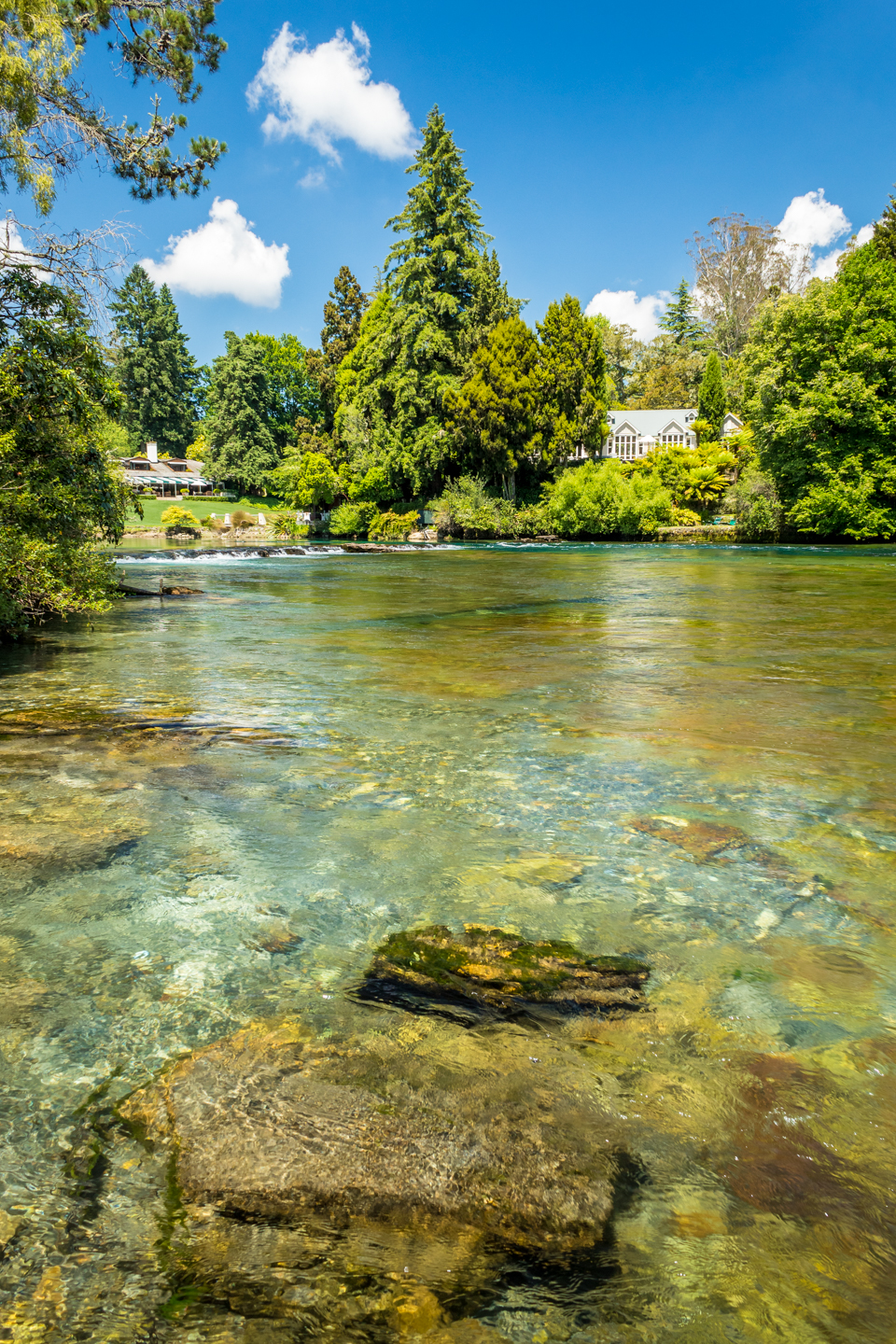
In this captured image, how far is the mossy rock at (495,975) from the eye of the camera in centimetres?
254

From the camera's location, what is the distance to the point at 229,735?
5859mm

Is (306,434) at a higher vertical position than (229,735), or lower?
higher

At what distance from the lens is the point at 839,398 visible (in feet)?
109

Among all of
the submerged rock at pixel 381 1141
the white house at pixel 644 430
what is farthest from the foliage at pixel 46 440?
the white house at pixel 644 430

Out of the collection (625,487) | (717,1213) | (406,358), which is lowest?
(717,1213)

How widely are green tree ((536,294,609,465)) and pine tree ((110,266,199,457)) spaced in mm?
52816

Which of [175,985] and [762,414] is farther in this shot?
[762,414]

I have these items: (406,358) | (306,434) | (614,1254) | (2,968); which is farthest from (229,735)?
(306,434)

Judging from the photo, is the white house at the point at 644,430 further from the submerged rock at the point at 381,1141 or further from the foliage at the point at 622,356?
the submerged rock at the point at 381,1141

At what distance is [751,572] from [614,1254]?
22045mm

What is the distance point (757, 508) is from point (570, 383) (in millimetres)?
13342

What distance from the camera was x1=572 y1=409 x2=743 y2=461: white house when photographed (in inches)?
2635

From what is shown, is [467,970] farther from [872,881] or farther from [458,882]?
[872,881]

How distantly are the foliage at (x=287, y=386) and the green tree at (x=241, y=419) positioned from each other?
1.26 m
